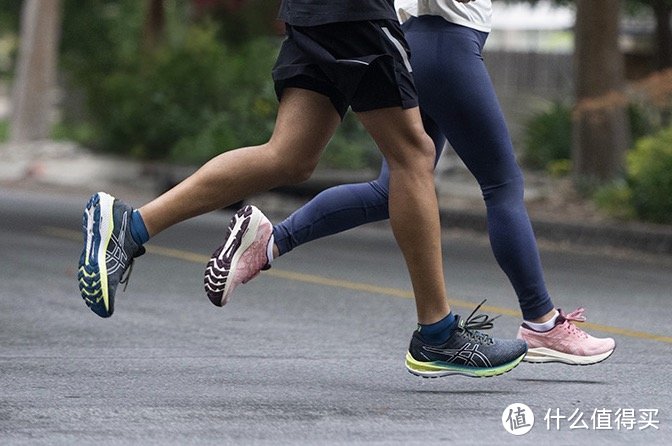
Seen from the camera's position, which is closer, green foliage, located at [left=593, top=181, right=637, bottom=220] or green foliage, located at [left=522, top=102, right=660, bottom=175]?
green foliage, located at [left=593, top=181, right=637, bottom=220]

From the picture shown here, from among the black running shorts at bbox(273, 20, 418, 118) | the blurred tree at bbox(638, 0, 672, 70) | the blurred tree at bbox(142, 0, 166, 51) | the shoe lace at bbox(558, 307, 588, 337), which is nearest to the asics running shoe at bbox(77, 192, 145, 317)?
the black running shorts at bbox(273, 20, 418, 118)

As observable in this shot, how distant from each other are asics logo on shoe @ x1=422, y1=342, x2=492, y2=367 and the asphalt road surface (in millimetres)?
89

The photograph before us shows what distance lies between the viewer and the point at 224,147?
894 inches

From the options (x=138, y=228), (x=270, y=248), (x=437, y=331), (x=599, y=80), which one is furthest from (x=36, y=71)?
(x=437, y=331)

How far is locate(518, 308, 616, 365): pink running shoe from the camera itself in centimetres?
578

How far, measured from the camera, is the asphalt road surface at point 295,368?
467cm

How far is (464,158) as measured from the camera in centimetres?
571

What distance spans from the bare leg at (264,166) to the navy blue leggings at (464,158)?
1.26 ft

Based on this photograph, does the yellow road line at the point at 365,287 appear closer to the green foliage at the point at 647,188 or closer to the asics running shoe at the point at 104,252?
the asics running shoe at the point at 104,252

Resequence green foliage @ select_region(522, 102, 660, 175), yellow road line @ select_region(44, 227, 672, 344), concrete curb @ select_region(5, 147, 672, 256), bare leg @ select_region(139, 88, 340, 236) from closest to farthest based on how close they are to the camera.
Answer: bare leg @ select_region(139, 88, 340, 236)
yellow road line @ select_region(44, 227, 672, 344)
concrete curb @ select_region(5, 147, 672, 256)
green foliage @ select_region(522, 102, 660, 175)

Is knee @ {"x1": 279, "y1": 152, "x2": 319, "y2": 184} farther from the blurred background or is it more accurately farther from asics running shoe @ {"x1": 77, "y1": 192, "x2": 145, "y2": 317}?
the blurred background

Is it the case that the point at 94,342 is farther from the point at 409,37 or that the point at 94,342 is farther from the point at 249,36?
the point at 249,36

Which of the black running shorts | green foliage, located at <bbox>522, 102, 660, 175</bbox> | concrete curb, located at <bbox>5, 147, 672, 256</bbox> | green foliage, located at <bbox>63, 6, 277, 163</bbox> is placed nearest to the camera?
the black running shorts

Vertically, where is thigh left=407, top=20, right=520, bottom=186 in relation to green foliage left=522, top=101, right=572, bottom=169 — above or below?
above
